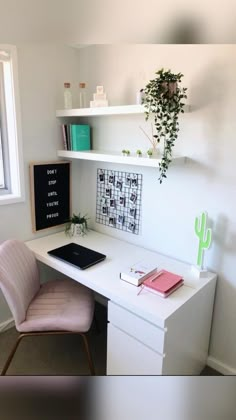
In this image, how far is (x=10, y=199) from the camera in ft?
6.51

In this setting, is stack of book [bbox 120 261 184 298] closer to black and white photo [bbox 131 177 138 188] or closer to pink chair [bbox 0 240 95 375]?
pink chair [bbox 0 240 95 375]

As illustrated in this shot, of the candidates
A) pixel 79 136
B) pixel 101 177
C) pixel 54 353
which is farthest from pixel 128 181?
pixel 54 353

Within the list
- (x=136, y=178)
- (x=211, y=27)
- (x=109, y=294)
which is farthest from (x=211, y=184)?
(x=211, y=27)

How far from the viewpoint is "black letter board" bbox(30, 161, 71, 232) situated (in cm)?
212

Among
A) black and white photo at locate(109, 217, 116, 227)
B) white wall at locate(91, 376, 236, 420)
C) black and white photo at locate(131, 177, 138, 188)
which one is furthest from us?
black and white photo at locate(109, 217, 116, 227)

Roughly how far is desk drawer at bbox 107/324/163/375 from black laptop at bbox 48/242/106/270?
407mm

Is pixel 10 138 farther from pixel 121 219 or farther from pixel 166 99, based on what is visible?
pixel 166 99

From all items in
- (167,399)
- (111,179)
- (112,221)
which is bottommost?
(112,221)

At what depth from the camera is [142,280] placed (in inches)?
61.0

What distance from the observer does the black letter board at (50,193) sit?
6.96 feet

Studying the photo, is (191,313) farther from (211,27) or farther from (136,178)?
(211,27)

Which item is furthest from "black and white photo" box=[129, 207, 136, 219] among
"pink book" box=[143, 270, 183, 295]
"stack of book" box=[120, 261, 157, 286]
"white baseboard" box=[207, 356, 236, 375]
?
"white baseboard" box=[207, 356, 236, 375]

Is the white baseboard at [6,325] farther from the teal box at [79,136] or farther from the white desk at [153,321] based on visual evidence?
the teal box at [79,136]

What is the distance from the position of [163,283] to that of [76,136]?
1232mm
